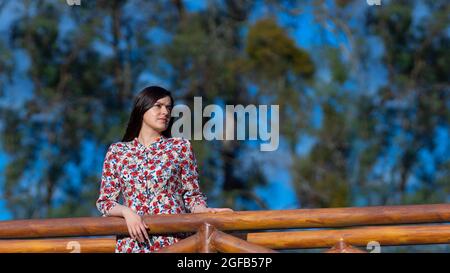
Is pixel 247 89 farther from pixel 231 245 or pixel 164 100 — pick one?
pixel 231 245

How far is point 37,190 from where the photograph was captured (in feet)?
36.1

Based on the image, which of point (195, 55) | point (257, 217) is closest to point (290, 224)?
point (257, 217)

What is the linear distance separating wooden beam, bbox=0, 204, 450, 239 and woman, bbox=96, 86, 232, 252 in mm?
50

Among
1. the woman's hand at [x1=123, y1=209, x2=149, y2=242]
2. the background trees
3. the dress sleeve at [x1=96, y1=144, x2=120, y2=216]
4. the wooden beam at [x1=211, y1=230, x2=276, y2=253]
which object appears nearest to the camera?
the wooden beam at [x1=211, y1=230, x2=276, y2=253]

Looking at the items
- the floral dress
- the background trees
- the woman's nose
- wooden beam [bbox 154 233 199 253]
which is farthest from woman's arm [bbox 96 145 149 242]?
the background trees

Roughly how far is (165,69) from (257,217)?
783 cm

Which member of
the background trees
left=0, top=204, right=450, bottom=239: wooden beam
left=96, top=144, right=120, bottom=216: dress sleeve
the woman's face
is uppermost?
the background trees

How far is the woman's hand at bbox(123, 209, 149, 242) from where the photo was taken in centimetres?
332

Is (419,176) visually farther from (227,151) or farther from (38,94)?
(38,94)

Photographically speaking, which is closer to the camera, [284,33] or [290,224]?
[290,224]

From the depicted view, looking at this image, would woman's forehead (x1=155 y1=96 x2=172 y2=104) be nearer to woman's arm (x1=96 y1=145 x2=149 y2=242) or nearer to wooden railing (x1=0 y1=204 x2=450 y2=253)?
woman's arm (x1=96 y1=145 x2=149 y2=242)
